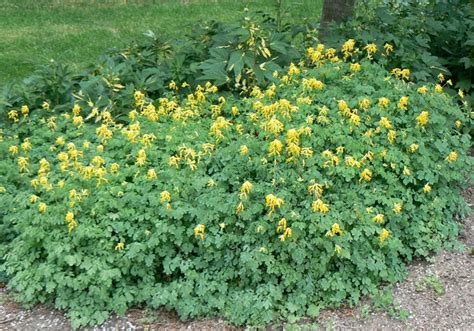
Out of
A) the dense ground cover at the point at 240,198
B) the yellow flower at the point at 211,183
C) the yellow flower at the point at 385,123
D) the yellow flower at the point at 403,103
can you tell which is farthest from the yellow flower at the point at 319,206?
the yellow flower at the point at 403,103

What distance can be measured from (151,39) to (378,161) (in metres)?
2.90

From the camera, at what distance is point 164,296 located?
3455 millimetres

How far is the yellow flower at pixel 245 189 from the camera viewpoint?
351cm

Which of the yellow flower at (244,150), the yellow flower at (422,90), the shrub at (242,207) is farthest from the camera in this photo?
the yellow flower at (422,90)

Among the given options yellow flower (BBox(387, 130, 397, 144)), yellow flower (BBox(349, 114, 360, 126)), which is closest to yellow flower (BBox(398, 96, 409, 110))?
yellow flower (BBox(387, 130, 397, 144))

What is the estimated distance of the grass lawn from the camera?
27.2ft

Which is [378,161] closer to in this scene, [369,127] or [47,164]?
[369,127]

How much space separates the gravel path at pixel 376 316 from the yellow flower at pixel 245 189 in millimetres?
680

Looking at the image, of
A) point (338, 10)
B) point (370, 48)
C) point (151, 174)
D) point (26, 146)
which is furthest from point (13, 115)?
point (338, 10)

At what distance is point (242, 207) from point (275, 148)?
0.40 metres

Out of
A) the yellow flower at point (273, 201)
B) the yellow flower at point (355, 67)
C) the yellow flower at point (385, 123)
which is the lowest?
the yellow flower at point (273, 201)

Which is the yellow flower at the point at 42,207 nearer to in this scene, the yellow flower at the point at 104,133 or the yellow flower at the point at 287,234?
the yellow flower at the point at 104,133

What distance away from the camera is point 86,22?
10141 millimetres

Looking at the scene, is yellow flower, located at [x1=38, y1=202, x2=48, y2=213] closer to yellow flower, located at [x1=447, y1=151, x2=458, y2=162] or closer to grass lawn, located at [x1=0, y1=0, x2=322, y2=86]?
yellow flower, located at [x1=447, y1=151, x2=458, y2=162]
